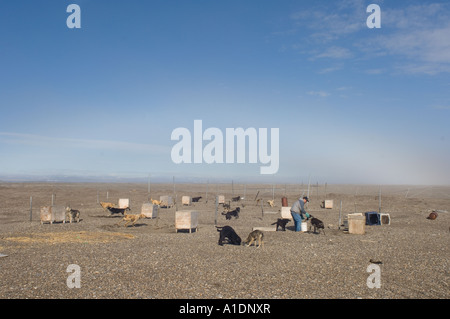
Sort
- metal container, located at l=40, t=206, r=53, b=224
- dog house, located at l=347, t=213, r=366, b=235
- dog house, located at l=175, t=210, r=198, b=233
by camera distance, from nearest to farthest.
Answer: dog house, located at l=347, t=213, r=366, b=235 < dog house, located at l=175, t=210, r=198, b=233 < metal container, located at l=40, t=206, r=53, b=224

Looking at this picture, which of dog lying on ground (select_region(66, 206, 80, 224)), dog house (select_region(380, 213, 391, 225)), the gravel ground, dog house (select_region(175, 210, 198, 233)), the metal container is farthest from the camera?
dog lying on ground (select_region(66, 206, 80, 224))

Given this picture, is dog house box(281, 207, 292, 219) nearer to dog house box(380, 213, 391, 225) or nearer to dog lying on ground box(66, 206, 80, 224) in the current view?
dog house box(380, 213, 391, 225)

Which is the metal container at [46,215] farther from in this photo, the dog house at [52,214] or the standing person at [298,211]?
the standing person at [298,211]

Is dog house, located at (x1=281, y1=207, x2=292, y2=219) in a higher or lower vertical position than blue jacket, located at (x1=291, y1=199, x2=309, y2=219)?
lower

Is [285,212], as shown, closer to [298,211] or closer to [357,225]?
[298,211]

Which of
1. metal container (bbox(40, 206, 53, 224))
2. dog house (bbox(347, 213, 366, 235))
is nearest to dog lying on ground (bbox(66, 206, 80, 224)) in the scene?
metal container (bbox(40, 206, 53, 224))

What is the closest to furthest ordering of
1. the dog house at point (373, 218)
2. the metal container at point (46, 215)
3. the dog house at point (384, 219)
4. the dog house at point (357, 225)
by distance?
the dog house at point (357, 225)
the metal container at point (46, 215)
the dog house at point (373, 218)
the dog house at point (384, 219)

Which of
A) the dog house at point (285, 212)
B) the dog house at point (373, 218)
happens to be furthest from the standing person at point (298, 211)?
the dog house at point (373, 218)

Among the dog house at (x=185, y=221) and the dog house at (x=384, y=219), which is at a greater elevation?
the dog house at (x=185, y=221)

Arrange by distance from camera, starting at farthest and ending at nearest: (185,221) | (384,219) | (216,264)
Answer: (384,219) → (185,221) → (216,264)

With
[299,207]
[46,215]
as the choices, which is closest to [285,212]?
[299,207]

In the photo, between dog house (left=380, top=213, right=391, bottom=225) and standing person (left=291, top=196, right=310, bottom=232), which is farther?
dog house (left=380, top=213, right=391, bottom=225)
